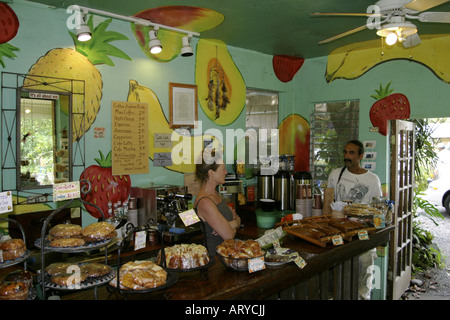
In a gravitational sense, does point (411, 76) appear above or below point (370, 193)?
above

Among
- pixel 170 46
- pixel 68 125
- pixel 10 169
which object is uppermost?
pixel 170 46

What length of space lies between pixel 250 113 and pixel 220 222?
3.15 m

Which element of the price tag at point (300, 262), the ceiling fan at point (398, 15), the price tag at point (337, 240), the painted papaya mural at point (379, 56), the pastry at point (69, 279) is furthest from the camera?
the painted papaya mural at point (379, 56)

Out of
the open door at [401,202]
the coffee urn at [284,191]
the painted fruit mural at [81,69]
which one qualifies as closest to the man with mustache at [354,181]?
the open door at [401,202]

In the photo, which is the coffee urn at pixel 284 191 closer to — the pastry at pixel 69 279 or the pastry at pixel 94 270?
the pastry at pixel 94 270

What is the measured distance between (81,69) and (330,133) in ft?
12.5

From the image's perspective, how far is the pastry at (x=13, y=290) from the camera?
1.56 m

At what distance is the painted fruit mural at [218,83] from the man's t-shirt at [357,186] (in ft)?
5.32

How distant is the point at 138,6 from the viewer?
350 cm

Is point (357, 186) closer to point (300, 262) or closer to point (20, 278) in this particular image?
point (300, 262)

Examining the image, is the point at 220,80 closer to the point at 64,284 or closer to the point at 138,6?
the point at 138,6

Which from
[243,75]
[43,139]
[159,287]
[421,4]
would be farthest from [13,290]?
[243,75]

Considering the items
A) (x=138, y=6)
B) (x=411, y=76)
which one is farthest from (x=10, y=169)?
(x=411, y=76)
